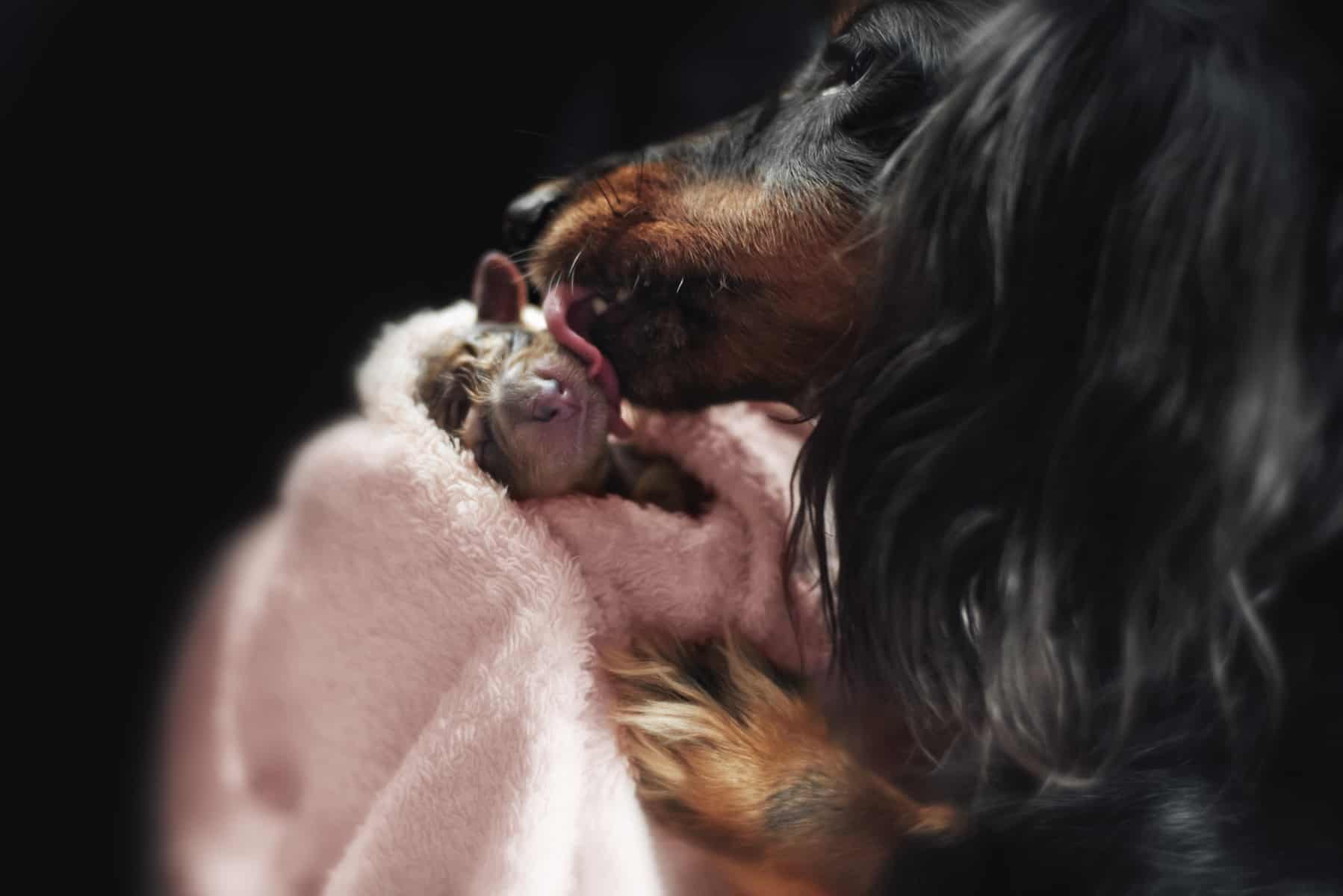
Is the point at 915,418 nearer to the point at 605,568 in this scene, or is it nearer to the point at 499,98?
the point at 605,568

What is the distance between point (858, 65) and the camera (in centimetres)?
83

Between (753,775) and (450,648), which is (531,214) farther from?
(753,775)

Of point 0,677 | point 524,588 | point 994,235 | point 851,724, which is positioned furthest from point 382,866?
point 994,235

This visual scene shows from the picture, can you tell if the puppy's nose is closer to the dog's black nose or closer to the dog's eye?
the dog's black nose

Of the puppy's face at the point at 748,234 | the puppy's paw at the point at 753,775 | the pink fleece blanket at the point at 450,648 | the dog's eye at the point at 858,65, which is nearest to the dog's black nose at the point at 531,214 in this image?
the puppy's face at the point at 748,234

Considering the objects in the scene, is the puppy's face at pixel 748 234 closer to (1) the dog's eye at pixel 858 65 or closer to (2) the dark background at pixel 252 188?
(1) the dog's eye at pixel 858 65

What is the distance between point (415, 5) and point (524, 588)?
66 cm

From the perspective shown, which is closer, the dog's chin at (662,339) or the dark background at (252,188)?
the dog's chin at (662,339)

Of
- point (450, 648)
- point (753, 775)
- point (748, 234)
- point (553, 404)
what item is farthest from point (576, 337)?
point (753, 775)

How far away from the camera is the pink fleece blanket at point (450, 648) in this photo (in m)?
0.77

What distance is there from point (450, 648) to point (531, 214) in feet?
1.28

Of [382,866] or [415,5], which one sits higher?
[415,5]

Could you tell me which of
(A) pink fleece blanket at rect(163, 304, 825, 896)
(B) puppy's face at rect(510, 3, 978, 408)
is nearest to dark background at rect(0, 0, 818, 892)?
(A) pink fleece blanket at rect(163, 304, 825, 896)

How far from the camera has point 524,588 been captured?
81cm
